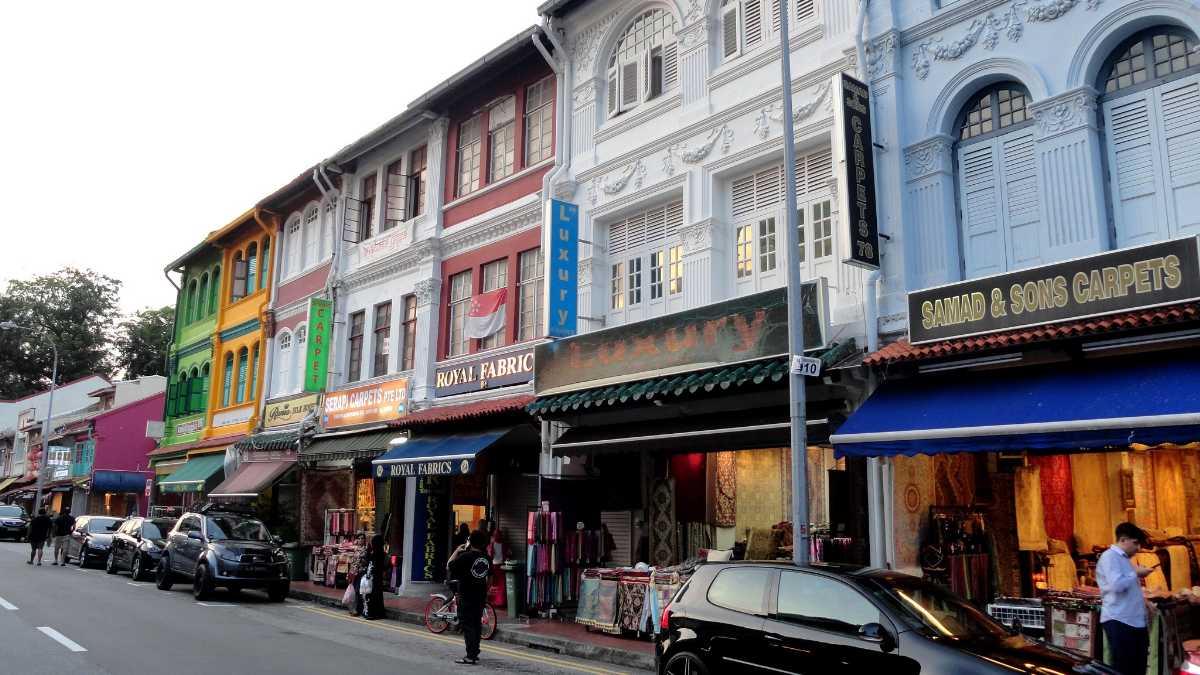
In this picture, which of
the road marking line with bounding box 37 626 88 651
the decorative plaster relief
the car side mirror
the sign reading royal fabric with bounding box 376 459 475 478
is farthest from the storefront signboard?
the car side mirror

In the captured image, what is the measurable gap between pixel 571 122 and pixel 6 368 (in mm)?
68403

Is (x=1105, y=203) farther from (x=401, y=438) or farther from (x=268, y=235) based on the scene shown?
(x=268, y=235)

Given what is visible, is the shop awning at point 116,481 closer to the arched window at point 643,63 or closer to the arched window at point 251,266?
the arched window at point 251,266

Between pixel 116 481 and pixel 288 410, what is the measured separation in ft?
74.6

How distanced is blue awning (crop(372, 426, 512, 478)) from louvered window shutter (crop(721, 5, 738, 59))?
7.86 m

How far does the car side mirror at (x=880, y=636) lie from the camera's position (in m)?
6.61

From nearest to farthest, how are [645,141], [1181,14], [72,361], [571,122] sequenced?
[1181,14]
[645,141]
[571,122]
[72,361]

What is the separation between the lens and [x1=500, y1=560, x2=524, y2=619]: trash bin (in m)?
16.0

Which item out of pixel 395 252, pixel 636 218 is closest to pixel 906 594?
pixel 636 218

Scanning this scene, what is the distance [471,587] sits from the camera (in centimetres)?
1184

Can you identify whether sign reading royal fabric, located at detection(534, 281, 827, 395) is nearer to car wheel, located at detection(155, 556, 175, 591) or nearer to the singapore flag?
the singapore flag

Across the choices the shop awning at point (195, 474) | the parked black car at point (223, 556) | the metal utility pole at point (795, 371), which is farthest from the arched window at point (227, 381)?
the metal utility pole at point (795, 371)

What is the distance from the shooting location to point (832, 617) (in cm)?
718

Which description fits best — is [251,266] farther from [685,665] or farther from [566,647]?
[685,665]
